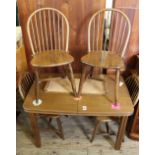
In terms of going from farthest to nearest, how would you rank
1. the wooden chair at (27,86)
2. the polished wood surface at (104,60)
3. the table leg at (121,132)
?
the wooden chair at (27,86) < the table leg at (121,132) < the polished wood surface at (104,60)

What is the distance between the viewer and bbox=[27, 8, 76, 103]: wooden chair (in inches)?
59.4

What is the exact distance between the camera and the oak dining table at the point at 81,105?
4.67ft

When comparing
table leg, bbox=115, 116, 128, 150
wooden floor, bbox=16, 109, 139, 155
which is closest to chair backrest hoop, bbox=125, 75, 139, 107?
table leg, bbox=115, 116, 128, 150

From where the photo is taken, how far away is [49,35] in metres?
1.73

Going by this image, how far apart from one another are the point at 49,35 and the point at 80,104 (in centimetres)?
74

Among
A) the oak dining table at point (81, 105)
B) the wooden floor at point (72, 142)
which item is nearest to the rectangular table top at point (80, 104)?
the oak dining table at point (81, 105)

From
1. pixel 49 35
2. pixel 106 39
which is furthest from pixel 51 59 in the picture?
pixel 106 39

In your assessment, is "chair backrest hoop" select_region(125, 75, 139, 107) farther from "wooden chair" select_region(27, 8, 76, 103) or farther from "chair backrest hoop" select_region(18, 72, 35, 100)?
"chair backrest hoop" select_region(18, 72, 35, 100)

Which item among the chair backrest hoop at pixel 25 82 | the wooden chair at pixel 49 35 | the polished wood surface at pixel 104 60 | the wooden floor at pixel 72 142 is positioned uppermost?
the wooden chair at pixel 49 35

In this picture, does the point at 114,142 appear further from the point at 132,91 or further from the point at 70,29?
the point at 70,29

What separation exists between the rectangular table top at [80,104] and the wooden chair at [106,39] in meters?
0.08

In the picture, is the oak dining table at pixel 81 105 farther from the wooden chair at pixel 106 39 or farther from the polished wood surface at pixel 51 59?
the polished wood surface at pixel 51 59
